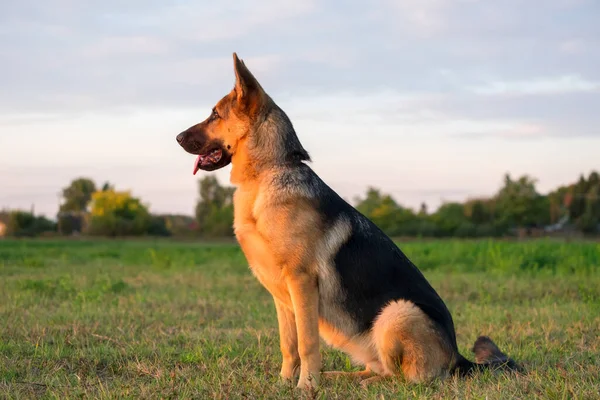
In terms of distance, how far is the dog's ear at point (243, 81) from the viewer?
483 cm

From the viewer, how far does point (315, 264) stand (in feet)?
15.4

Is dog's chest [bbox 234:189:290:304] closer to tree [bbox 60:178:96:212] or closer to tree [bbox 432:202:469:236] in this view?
tree [bbox 432:202:469:236]

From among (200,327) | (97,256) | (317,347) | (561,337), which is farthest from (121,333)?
(97,256)

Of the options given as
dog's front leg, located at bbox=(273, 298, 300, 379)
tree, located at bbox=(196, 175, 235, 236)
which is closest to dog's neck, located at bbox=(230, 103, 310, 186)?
dog's front leg, located at bbox=(273, 298, 300, 379)

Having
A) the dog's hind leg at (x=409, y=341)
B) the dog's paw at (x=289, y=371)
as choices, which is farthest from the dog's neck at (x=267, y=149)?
the dog's paw at (x=289, y=371)

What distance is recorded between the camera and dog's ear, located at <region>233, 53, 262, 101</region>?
4.83 m

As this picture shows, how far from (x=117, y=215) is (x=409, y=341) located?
2075 inches

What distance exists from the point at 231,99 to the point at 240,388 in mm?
2216

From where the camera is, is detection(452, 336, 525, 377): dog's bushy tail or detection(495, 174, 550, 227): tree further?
detection(495, 174, 550, 227): tree

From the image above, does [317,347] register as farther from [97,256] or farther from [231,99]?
[97,256]

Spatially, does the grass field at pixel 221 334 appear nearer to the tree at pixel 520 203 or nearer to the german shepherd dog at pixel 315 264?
the german shepherd dog at pixel 315 264

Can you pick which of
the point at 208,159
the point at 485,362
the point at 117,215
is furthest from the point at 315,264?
the point at 117,215

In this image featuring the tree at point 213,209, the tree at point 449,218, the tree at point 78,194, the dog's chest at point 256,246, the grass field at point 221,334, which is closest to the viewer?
the grass field at point 221,334

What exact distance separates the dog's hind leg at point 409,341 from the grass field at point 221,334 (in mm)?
132
